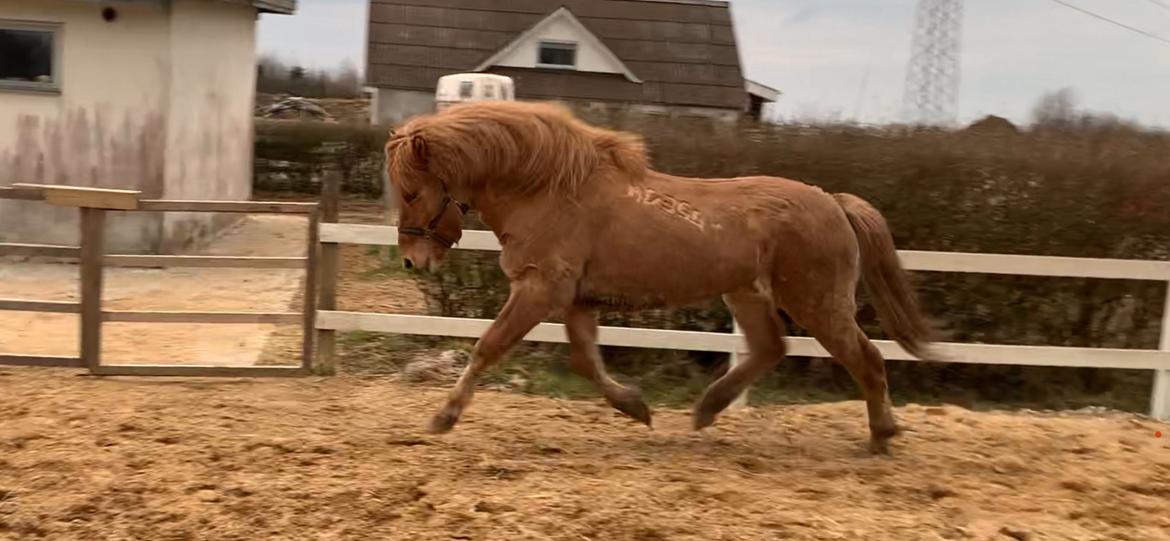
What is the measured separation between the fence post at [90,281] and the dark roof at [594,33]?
49.5 feet

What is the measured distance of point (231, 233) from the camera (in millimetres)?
12188

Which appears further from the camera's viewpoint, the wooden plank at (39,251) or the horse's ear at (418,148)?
the wooden plank at (39,251)

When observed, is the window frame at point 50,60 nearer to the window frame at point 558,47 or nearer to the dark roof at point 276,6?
the dark roof at point 276,6

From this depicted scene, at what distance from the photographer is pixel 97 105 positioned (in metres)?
9.84

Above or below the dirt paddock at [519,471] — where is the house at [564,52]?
above

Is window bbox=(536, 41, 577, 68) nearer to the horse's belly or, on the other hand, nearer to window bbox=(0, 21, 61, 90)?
window bbox=(0, 21, 61, 90)

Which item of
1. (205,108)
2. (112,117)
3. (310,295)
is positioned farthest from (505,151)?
(205,108)

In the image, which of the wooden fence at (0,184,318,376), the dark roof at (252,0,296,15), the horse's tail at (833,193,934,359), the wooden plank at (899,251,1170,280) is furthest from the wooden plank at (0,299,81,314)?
the dark roof at (252,0,296,15)

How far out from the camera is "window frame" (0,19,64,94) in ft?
31.6

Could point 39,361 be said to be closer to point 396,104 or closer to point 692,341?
point 692,341

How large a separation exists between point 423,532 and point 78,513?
1287mm

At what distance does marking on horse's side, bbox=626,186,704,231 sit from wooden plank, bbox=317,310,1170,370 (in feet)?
4.79

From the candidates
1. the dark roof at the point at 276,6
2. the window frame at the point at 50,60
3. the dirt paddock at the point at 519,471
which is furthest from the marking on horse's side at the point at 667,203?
the dark roof at the point at 276,6

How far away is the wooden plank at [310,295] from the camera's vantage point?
6023 mm
